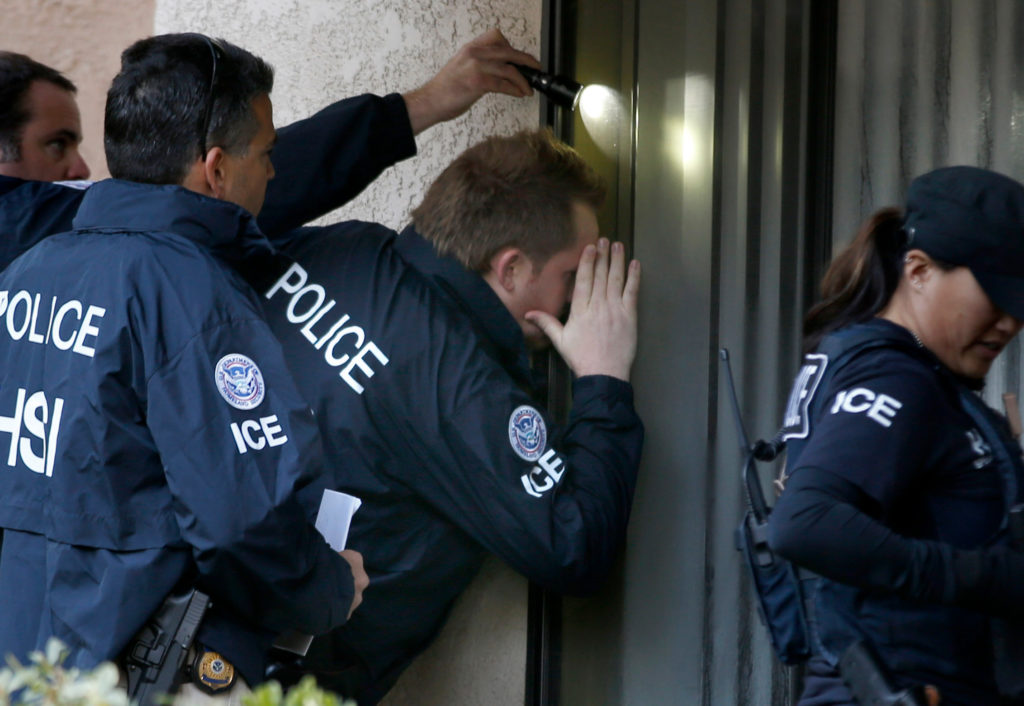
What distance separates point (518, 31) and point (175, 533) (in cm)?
184

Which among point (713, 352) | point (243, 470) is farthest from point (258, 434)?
point (713, 352)

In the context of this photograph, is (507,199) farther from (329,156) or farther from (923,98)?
(923,98)

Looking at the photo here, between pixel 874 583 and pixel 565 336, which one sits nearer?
pixel 874 583

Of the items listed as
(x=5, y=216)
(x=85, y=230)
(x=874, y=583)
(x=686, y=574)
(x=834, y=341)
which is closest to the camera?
(x=874, y=583)

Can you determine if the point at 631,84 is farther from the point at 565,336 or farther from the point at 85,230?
the point at 85,230

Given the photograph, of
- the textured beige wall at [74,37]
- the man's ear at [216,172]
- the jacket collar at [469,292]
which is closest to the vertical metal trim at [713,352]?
the jacket collar at [469,292]

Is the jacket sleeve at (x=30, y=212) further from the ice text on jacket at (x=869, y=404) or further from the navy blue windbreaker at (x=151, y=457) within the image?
the ice text on jacket at (x=869, y=404)

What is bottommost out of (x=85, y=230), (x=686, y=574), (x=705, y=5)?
(x=686, y=574)

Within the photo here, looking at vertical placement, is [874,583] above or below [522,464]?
above

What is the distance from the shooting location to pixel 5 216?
310 centimetres

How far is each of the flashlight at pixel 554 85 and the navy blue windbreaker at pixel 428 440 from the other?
63cm

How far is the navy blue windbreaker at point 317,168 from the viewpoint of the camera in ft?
10.3

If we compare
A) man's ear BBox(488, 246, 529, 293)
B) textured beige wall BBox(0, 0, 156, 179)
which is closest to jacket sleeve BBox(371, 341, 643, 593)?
man's ear BBox(488, 246, 529, 293)

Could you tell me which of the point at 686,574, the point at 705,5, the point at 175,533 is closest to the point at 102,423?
the point at 175,533
